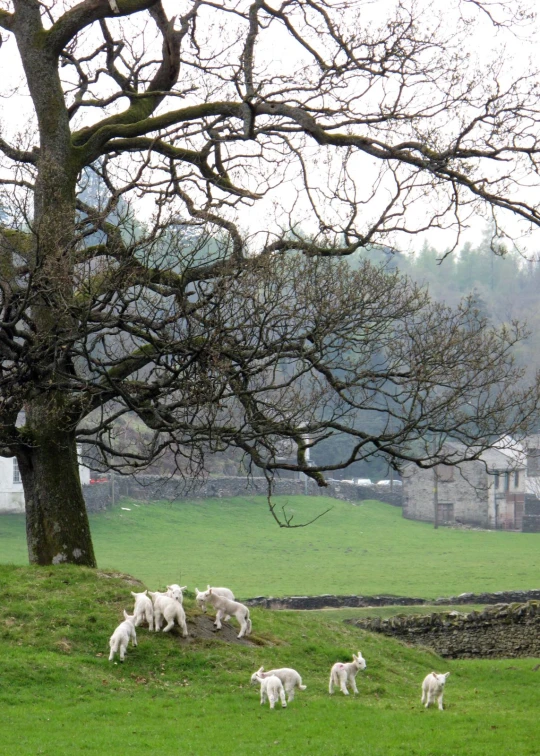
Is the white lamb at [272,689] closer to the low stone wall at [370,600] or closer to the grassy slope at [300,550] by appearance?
the low stone wall at [370,600]

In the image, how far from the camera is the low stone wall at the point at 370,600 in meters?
33.0

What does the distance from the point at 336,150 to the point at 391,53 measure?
216 cm

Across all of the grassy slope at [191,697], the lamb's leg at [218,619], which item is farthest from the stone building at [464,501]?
the lamb's leg at [218,619]

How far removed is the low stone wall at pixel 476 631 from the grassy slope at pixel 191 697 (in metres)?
5.61

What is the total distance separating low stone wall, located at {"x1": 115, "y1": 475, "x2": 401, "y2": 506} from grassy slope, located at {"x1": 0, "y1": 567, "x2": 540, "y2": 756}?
136 ft

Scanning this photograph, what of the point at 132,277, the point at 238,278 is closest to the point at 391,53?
the point at 238,278

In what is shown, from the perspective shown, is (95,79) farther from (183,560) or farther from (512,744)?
(183,560)

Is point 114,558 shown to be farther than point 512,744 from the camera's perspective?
Yes

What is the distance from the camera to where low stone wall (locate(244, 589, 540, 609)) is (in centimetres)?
3303

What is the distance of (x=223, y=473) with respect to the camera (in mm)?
74688

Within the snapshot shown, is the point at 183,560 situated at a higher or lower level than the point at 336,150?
lower

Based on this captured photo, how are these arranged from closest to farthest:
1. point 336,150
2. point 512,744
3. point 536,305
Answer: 1. point 512,744
2. point 336,150
3. point 536,305

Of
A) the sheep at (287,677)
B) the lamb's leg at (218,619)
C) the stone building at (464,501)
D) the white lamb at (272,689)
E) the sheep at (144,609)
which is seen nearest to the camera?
the white lamb at (272,689)

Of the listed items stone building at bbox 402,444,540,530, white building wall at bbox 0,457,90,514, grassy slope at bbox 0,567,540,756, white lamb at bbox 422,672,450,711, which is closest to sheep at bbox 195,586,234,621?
grassy slope at bbox 0,567,540,756
